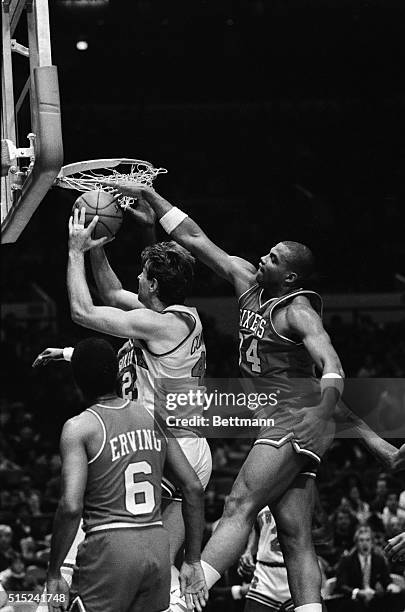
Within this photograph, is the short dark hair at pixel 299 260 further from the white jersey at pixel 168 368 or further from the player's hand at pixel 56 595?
the player's hand at pixel 56 595

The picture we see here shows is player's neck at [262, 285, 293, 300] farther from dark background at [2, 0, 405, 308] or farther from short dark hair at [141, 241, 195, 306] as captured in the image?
dark background at [2, 0, 405, 308]

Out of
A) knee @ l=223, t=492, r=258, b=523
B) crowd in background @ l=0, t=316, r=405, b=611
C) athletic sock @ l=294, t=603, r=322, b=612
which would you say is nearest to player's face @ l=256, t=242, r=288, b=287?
knee @ l=223, t=492, r=258, b=523

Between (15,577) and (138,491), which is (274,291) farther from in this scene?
→ (15,577)

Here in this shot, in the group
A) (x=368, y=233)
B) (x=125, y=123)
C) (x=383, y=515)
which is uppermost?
(x=125, y=123)

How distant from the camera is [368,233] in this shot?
14578 mm

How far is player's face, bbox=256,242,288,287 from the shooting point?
6258 millimetres

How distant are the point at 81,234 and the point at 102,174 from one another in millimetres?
940

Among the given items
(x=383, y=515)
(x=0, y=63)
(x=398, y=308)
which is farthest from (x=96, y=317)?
(x=398, y=308)

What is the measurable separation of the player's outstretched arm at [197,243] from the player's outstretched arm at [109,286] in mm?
432

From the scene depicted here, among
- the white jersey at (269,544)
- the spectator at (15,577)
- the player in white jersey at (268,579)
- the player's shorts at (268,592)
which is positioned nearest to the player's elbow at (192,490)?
the player in white jersey at (268,579)

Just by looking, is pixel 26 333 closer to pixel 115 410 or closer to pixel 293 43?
pixel 293 43

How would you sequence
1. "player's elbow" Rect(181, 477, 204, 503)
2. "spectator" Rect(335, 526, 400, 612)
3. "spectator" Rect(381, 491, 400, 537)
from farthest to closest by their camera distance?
"spectator" Rect(381, 491, 400, 537), "spectator" Rect(335, 526, 400, 612), "player's elbow" Rect(181, 477, 204, 503)

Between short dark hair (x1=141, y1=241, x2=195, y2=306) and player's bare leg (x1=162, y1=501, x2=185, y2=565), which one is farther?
short dark hair (x1=141, y1=241, x2=195, y2=306)

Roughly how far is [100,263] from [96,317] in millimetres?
867
